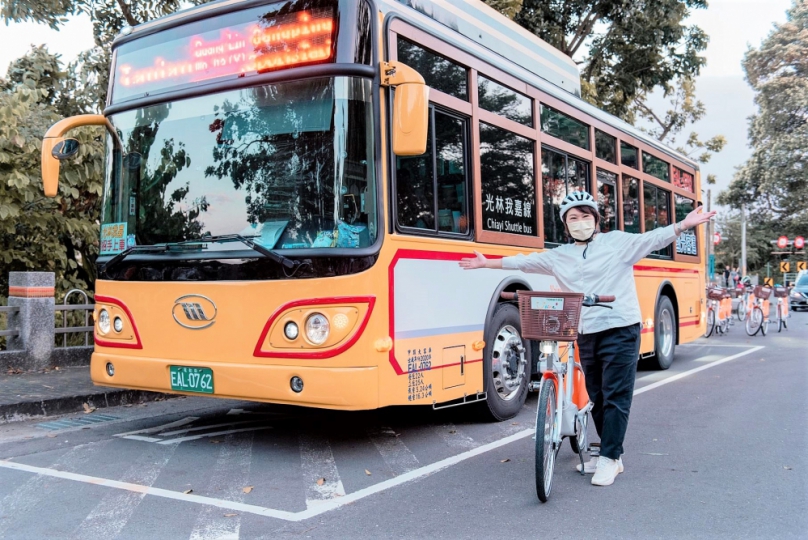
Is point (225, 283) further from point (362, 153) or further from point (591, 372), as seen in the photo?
point (591, 372)

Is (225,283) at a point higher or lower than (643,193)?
lower

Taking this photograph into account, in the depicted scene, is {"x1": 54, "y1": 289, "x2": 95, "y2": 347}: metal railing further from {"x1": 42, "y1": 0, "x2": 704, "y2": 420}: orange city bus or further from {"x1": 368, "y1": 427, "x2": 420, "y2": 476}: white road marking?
{"x1": 368, "y1": 427, "x2": 420, "y2": 476}: white road marking

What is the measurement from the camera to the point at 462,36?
21.2 ft

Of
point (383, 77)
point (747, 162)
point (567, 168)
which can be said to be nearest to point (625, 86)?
point (567, 168)

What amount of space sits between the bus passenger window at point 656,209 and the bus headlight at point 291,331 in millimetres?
6648

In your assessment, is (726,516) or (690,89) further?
(690,89)

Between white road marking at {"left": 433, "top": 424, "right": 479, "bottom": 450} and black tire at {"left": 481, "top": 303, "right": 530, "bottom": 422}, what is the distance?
0.36m

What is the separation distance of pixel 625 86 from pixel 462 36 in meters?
13.3

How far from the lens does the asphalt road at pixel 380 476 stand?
159 inches

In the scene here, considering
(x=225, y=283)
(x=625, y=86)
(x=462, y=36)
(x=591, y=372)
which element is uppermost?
(x=625, y=86)

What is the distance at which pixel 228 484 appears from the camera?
15.8 feet

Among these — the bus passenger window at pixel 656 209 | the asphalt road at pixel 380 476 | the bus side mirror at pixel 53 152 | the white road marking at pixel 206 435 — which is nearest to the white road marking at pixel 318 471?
the asphalt road at pixel 380 476

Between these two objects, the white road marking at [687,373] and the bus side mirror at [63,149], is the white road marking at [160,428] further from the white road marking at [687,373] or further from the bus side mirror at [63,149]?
the white road marking at [687,373]

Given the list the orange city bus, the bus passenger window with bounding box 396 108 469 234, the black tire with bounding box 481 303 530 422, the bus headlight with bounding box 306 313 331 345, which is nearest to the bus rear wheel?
the black tire with bounding box 481 303 530 422
